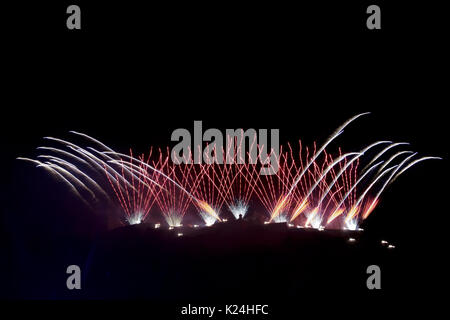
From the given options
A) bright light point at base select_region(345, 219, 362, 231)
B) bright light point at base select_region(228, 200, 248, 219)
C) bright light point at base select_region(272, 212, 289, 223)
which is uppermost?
bright light point at base select_region(228, 200, 248, 219)

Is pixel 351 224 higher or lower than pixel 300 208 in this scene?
lower

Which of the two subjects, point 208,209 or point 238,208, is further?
point 238,208

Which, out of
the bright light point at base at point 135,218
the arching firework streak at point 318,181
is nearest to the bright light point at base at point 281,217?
the arching firework streak at point 318,181

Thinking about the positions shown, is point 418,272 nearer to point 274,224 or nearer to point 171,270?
point 274,224

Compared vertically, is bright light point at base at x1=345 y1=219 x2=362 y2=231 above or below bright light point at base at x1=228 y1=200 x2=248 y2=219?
below

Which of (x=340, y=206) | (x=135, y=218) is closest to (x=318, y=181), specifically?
(x=340, y=206)

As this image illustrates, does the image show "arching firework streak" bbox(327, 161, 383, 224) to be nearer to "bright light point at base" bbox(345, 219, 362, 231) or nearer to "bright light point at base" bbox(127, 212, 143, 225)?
"bright light point at base" bbox(345, 219, 362, 231)

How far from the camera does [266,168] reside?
25.5 metres

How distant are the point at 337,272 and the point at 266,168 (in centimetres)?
653

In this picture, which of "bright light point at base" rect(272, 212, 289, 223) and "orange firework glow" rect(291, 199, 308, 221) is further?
"bright light point at base" rect(272, 212, 289, 223)

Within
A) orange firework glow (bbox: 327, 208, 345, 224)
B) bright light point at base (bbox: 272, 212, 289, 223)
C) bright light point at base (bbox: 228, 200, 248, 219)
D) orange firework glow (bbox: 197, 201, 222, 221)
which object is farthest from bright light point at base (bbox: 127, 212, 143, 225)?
orange firework glow (bbox: 327, 208, 345, 224)

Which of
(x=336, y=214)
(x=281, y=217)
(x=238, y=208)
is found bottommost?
(x=281, y=217)

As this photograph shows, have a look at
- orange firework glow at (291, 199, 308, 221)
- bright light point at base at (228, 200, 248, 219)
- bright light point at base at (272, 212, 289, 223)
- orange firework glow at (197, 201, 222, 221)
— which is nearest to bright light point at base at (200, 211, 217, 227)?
orange firework glow at (197, 201, 222, 221)

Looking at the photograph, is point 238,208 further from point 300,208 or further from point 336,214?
point 336,214
